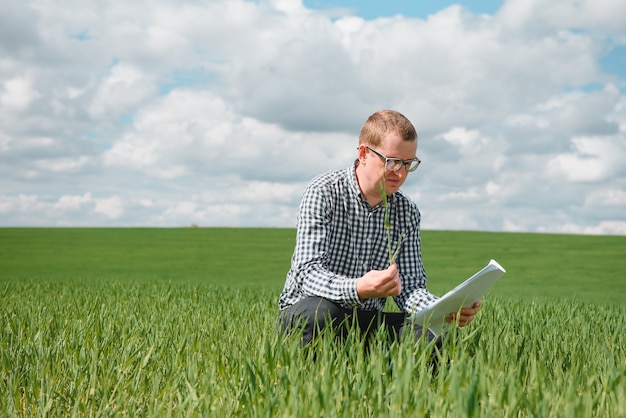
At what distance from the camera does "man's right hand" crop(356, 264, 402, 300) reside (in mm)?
3047

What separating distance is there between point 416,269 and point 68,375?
6.89ft

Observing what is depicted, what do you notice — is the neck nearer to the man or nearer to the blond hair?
the man

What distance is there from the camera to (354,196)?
3.89 m

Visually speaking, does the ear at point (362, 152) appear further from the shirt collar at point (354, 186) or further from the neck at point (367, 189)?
the shirt collar at point (354, 186)

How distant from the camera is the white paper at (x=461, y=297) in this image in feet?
10.2

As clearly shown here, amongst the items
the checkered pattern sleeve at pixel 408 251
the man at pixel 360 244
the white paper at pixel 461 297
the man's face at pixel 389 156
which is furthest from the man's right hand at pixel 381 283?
the checkered pattern sleeve at pixel 408 251

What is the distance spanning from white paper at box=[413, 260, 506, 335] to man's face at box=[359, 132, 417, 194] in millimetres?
688

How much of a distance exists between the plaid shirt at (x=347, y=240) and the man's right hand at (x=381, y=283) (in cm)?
32

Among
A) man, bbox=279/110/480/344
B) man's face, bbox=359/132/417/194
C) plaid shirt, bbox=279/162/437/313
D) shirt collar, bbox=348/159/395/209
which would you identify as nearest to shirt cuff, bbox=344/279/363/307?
man, bbox=279/110/480/344

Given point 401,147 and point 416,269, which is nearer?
point 401,147

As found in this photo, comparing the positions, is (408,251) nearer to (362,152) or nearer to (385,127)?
(362,152)

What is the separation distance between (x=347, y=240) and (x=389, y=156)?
2.27 feet

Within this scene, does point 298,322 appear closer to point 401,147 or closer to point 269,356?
point 269,356

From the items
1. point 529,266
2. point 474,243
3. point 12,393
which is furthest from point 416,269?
point 474,243
